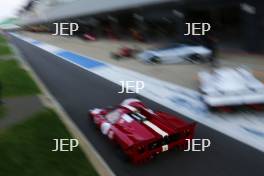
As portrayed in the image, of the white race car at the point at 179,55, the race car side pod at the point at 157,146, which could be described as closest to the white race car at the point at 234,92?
the race car side pod at the point at 157,146

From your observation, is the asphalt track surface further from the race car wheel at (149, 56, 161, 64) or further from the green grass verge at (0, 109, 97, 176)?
the race car wheel at (149, 56, 161, 64)

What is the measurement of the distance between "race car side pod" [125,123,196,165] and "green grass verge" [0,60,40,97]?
7987mm

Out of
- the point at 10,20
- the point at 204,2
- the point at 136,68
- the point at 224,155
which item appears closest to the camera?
the point at 224,155

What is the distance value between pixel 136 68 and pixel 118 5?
1919cm

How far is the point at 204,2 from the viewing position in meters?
25.9

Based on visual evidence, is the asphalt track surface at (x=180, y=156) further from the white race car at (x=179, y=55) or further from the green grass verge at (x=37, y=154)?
the white race car at (x=179, y=55)

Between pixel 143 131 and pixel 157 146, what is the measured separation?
1.64 ft

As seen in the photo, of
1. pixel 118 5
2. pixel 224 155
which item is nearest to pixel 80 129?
pixel 224 155

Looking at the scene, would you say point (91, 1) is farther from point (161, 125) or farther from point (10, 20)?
point (10, 20)

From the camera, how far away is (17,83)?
17.5 meters

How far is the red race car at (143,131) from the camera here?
8.23 meters

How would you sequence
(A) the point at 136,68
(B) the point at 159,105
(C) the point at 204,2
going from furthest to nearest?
(C) the point at 204,2 < (A) the point at 136,68 < (B) the point at 159,105

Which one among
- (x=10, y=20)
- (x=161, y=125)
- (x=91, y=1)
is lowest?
(x=10, y=20)

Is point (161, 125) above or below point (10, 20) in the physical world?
above
